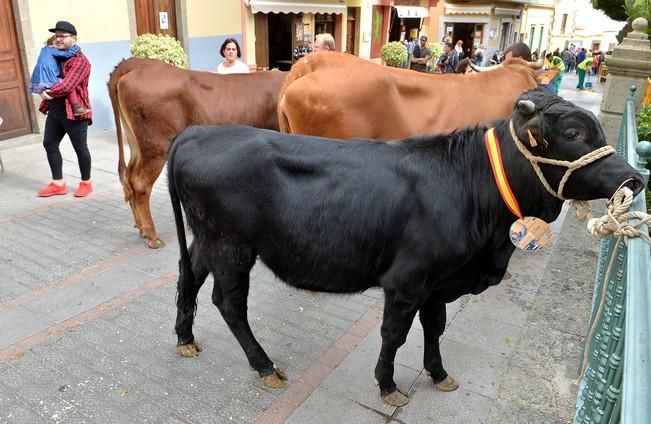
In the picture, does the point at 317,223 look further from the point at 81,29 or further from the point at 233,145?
the point at 81,29

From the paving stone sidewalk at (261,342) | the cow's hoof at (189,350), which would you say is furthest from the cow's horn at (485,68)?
the cow's hoof at (189,350)

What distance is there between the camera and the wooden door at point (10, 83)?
24.5 ft

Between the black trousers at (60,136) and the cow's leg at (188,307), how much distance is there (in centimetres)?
328

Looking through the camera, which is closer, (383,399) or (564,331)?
(383,399)

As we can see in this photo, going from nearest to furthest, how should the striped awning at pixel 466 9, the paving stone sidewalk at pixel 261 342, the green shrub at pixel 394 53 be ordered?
the paving stone sidewalk at pixel 261 342, the green shrub at pixel 394 53, the striped awning at pixel 466 9

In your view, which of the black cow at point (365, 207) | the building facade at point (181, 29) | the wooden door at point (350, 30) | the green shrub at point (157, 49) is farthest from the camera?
the wooden door at point (350, 30)

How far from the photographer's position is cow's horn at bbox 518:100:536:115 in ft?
7.04

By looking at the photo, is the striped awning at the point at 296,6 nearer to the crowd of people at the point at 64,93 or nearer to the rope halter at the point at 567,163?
the crowd of people at the point at 64,93

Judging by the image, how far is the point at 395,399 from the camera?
283 cm

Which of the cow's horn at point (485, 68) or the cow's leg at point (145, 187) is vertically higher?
the cow's horn at point (485, 68)

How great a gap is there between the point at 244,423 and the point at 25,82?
718 cm

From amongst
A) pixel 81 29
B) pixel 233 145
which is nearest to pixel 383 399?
pixel 233 145

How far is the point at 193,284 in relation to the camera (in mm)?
3150

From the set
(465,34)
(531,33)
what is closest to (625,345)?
(465,34)
